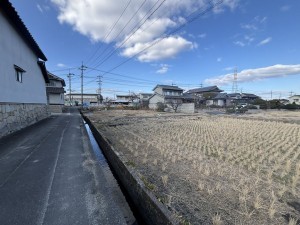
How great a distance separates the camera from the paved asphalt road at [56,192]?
3.11 m

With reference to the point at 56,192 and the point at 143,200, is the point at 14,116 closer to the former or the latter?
the point at 56,192

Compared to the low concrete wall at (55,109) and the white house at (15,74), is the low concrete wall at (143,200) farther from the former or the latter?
the low concrete wall at (55,109)

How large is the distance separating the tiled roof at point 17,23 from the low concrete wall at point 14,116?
15.2 feet

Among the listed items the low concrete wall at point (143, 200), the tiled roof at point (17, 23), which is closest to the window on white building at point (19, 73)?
the tiled roof at point (17, 23)

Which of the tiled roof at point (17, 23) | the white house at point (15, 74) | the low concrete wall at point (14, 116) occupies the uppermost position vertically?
the tiled roof at point (17, 23)

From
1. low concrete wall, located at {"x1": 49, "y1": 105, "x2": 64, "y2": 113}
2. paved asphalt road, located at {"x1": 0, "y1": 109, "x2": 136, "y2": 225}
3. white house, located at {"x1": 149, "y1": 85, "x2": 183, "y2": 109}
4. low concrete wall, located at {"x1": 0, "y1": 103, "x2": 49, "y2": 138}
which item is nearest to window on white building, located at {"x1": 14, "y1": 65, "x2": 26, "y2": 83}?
low concrete wall, located at {"x1": 0, "y1": 103, "x2": 49, "y2": 138}

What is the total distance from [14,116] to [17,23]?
5.37 m

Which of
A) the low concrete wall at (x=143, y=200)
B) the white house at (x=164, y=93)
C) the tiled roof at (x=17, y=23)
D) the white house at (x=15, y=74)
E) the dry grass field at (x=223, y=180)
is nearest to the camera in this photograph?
the low concrete wall at (x=143, y=200)

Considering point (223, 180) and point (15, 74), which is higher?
point (15, 74)

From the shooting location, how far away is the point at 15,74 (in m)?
10.9

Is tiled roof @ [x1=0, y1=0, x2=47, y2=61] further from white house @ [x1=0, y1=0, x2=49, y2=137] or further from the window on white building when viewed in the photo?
the window on white building

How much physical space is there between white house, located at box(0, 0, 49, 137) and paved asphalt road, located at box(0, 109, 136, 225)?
4.18 meters

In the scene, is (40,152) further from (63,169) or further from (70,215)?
(70,215)

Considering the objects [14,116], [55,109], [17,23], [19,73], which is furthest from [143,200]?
[55,109]
